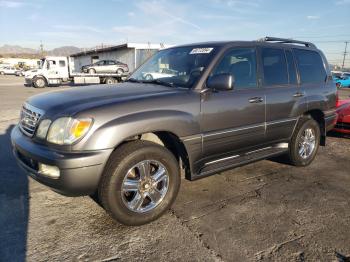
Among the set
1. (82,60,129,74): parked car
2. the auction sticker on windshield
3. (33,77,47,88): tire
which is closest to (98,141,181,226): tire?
the auction sticker on windshield

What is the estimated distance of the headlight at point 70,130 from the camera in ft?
8.65

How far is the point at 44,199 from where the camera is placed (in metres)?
3.61

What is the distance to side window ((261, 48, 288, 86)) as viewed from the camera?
413 cm

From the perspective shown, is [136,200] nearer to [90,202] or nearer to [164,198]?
[164,198]

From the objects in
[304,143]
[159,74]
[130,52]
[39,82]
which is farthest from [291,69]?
[130,52]

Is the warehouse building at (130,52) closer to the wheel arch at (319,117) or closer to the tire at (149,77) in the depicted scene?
the wheel arch at (319,117)

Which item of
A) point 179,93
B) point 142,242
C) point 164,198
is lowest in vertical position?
point 142,242

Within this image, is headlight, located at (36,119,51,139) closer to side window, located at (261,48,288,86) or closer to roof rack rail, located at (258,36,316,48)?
side window, located at (261,48,288,86)

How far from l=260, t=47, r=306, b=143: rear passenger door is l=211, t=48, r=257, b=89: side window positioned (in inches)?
7.6

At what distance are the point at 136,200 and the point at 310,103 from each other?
3213mm

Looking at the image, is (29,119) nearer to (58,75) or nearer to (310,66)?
(310,66)

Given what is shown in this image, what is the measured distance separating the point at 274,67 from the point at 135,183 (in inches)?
104

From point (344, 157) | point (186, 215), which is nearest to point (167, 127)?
point (186, 215)

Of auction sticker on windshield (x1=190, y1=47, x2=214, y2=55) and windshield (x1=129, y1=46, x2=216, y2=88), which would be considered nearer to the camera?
windshield (x1=129, y1=46, x2=216, y2=88)
